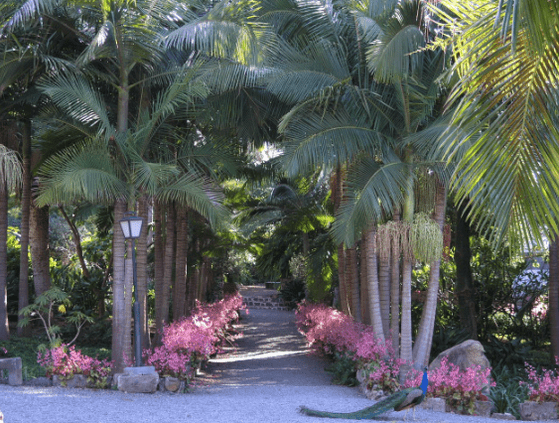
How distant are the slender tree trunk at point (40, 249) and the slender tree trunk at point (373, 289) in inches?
323

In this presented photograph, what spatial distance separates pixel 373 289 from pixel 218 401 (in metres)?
3.47

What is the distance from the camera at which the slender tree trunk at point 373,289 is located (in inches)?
418

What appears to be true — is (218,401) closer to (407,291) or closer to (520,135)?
(407,291)

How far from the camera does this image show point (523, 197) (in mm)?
3352

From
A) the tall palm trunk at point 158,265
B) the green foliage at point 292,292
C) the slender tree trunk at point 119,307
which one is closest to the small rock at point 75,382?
the slender tree trunk at point 119,307

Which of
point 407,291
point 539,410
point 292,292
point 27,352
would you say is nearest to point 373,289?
point 407,291

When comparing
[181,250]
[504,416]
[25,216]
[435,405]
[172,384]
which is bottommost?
[504,416]

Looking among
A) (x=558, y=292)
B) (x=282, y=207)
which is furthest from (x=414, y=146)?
(x=282, y=207)

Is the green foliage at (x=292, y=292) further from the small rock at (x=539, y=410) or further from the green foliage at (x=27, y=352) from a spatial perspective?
the small rock at (x=539, y=410)

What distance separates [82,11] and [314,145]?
197 inches

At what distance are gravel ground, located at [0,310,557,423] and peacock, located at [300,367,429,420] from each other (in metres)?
0.23

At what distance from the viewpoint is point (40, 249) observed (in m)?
14.7

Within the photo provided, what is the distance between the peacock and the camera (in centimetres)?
749

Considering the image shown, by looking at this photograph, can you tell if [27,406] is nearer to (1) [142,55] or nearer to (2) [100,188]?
(2) [100,188]
